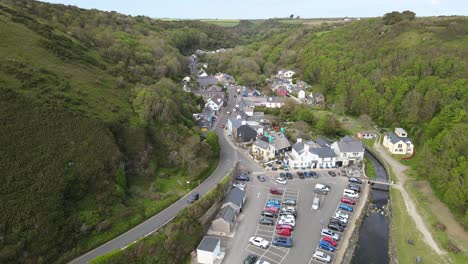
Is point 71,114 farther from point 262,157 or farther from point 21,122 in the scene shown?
point 262,157

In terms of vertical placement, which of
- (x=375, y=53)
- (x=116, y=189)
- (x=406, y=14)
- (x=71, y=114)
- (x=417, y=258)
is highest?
(x=406, y=14)

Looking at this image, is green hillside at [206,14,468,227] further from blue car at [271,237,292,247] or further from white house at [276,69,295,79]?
blue car at [271,237,292,247]

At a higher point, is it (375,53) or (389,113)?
(375,53)

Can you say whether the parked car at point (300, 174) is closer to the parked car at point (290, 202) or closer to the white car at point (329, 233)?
the parked car at point (290, 202)

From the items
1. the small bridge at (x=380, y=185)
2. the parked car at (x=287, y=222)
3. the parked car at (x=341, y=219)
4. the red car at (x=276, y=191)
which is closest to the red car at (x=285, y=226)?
the parked car at (x=287, y=222)

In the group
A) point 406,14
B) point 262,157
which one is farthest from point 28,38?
point 406,14

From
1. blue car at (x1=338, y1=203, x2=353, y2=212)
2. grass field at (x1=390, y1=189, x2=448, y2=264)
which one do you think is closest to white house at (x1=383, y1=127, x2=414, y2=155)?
grass field at (x1=390, y1=189, x2=448, y2=264)
